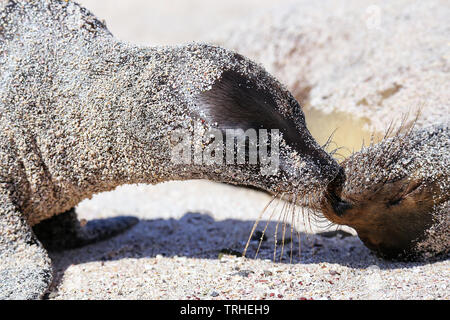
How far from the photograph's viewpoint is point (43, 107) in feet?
10.9

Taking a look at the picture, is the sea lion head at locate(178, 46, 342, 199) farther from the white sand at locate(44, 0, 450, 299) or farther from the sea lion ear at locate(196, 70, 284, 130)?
the white sand at locate(44, 0, 450, 299)

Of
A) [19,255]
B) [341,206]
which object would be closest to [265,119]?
[341,206]

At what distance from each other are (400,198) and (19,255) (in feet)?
8.03

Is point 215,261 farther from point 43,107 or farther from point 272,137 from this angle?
point 43,107

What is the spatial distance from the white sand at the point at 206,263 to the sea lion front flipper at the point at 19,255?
152 mm

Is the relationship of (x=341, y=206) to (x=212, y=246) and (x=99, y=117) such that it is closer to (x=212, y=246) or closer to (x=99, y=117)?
Result: (x=212, y=246)

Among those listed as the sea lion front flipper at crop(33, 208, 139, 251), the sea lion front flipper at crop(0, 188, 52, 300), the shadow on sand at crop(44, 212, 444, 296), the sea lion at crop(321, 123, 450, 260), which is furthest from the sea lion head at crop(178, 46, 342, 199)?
the sea lion front flipper at crop(33, 208, 139, 251)

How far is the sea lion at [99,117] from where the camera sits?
3.01 meters

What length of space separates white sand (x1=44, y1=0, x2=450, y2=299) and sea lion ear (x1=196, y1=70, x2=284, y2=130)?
958 mm

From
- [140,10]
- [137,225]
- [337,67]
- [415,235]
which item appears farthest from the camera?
[140,10]

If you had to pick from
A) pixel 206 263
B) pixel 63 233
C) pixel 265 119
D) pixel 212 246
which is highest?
pixel 265 119

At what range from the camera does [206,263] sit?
3570mm
